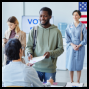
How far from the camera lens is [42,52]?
2.19 m

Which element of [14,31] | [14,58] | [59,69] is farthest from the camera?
[59,69]

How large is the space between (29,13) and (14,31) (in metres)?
2.62

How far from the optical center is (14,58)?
1531 millimetres

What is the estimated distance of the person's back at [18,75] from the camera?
1449 millimetres

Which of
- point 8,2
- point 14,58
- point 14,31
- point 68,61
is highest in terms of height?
point 8,2

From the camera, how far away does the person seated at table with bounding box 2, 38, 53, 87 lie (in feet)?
4.76

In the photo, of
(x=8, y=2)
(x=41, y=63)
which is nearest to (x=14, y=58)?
(x=41, y=63)

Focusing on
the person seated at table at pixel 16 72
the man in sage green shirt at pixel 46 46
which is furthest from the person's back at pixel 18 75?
the man in sage green shirt at pixel 46 46

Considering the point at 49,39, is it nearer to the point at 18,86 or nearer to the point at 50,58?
the point at 50,58

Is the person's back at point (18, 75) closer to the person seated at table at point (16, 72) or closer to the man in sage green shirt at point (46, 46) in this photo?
the person seated at table at point (16, 72)

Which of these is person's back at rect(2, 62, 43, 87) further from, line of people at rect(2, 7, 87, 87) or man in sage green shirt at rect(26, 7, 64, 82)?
man in sage green shirt at rect(26, 7, 64, 82)

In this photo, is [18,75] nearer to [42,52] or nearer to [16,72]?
[16,72]

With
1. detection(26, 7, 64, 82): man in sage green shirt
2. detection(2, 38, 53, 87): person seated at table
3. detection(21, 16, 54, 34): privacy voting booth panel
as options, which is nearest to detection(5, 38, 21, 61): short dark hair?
detection(2, 38, 53, 87): person seated at table

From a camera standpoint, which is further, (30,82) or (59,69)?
(59,69)
